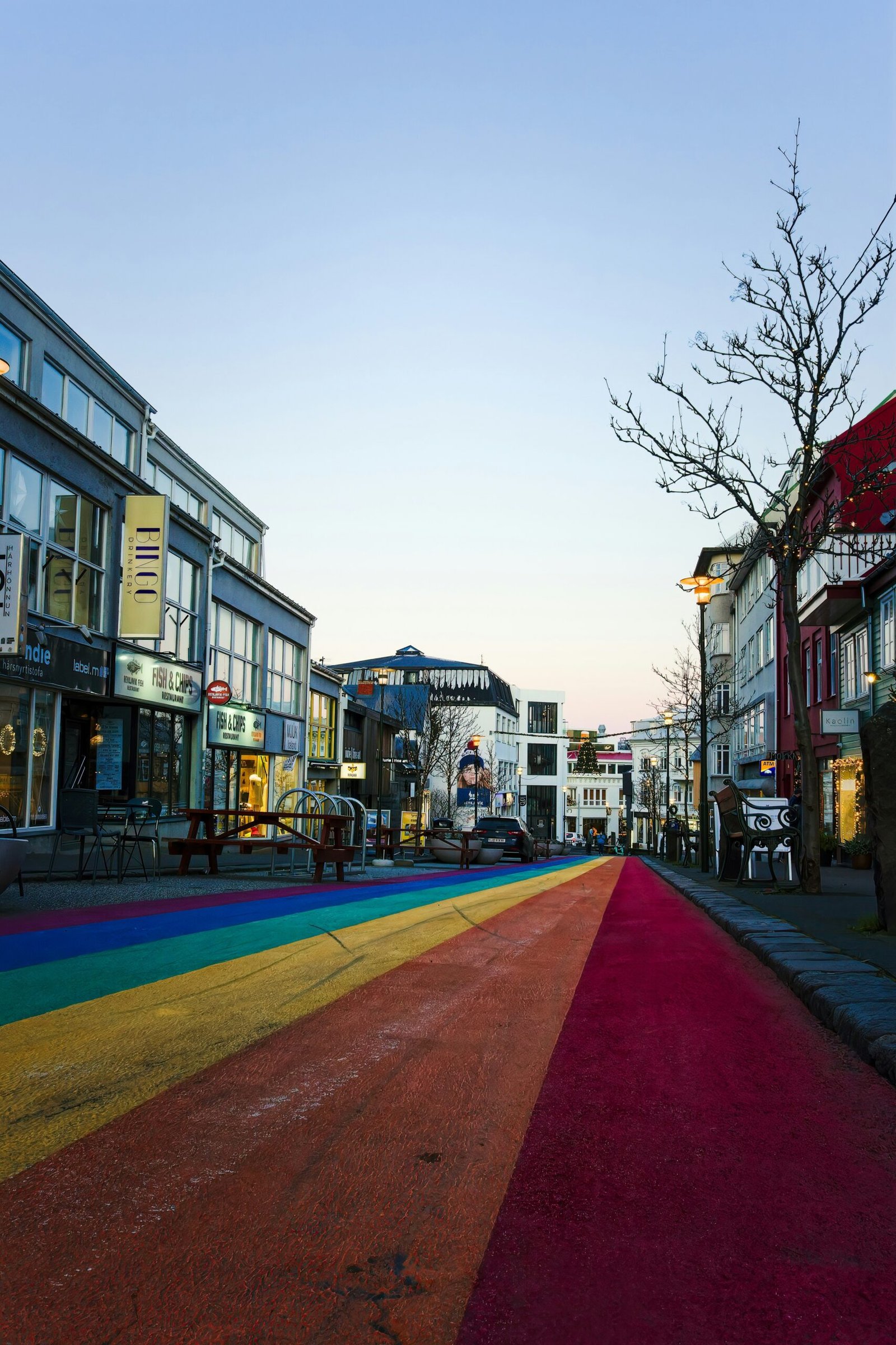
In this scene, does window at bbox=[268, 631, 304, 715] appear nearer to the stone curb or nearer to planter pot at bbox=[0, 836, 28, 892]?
planter pot at bbox=[0, 836, 28, 892]

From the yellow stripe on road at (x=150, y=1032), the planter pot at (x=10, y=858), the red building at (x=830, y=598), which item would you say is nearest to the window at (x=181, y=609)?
the planter pot at (x=10, y=858)

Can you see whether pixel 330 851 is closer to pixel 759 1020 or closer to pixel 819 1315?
pixel 759 1020

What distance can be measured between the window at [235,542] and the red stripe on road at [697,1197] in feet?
92.8

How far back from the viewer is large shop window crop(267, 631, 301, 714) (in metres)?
34.3

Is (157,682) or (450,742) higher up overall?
(450,742)

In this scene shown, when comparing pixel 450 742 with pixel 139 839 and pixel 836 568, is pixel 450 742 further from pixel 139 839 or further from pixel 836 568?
pixel 139 839

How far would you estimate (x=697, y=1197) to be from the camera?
9.12ft

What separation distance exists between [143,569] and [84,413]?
4108mm

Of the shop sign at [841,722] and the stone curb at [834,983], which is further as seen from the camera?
the shop sign at [841,722]

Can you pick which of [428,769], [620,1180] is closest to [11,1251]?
[620,1180]

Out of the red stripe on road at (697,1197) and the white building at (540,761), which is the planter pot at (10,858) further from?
the white building at (540,761)

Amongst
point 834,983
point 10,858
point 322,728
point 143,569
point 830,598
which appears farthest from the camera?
point 322,728

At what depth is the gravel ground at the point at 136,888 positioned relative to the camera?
10423 mm

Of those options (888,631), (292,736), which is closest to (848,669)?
(888,631)
